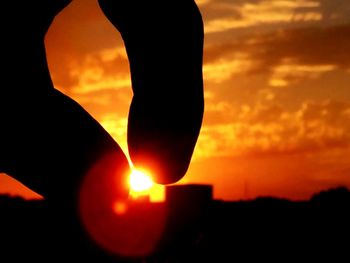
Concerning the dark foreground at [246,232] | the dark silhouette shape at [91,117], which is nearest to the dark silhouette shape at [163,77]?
the dark silhouette shape at [91,117]

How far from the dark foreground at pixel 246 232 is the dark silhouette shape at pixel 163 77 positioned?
1.83 m

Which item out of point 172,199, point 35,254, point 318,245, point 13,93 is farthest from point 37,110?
point 172,199

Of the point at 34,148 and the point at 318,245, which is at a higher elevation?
the point at 34,148

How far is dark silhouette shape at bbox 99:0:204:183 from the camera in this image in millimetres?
2051

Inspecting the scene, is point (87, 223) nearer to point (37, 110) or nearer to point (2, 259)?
point (37, 110)

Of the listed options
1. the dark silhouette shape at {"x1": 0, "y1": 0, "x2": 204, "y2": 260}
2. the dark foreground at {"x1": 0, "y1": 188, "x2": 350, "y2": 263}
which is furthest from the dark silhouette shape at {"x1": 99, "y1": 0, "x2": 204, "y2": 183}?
the dark foreground at {"x1": 0, "y1": 188, "x2": 350, "y2": 263}

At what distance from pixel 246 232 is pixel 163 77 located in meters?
3.19

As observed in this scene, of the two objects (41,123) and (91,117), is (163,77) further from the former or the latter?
(41,123)

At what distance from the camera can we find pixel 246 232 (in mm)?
5156

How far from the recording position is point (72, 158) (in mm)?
2027

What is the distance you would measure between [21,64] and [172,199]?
4290 millimetres

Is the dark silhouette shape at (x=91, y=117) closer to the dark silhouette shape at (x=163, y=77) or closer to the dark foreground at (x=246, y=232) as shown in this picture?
the dark silhouette shape at (x=163, y=77)

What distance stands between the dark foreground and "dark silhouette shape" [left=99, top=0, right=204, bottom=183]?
1.83 metres

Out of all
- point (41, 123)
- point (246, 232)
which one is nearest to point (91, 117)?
point (41, 123)
